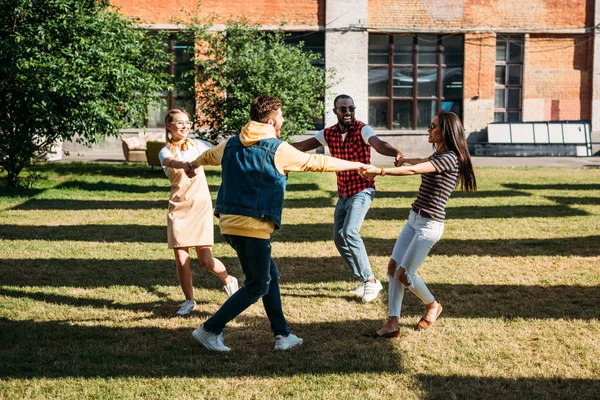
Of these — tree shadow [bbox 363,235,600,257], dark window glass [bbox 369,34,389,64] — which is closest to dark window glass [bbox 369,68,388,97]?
dark window glass [bbox 369,34,389,64]

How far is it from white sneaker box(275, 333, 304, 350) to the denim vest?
3.03 feet

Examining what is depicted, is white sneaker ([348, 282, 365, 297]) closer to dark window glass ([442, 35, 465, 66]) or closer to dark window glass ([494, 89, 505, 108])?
dark window glass ([442, 35, 465, 66])

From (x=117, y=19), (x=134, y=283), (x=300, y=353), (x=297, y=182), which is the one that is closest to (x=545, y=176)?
(x=297, y=182)

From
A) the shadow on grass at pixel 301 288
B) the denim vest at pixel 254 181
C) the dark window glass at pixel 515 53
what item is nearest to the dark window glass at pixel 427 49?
the dark window glass at pixel 515 53

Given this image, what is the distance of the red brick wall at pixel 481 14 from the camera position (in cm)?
2845

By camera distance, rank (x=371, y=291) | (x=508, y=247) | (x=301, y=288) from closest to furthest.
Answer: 1. (x=371, y=291)
2. (x=301, y=288)
3. (x=508, y=247)

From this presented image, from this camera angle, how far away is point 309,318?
639 centimetres

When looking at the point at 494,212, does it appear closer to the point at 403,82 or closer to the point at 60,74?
the point at 60,74

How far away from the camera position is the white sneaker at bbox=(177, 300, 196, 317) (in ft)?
21.3

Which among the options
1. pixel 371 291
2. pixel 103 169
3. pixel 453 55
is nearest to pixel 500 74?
pixel 453 55

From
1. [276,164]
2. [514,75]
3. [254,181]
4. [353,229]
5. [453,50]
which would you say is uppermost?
[453,50]

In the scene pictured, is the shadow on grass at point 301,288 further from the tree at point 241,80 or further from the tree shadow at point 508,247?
the tree at point 241,80

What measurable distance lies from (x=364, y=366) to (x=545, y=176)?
651 inches

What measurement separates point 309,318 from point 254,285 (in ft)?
4.02
